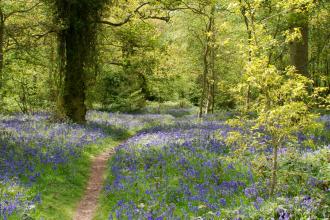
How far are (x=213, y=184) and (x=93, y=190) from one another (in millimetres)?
3483

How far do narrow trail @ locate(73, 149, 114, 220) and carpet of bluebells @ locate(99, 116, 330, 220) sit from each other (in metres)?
0.40

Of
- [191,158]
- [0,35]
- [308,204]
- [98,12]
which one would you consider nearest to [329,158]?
[308,204]

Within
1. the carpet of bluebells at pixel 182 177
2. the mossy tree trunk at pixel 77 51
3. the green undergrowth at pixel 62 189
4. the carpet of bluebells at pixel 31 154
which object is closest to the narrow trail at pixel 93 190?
the green undergrowth at pixel 62 189

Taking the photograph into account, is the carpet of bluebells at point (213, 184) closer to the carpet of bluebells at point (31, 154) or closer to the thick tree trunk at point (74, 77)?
the carpet of bluebells at point (31, 154)

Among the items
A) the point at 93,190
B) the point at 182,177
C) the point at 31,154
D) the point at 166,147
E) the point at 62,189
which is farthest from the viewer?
the point at 166,147

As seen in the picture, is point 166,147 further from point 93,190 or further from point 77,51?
point 77,51

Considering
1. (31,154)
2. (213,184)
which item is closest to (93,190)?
(31,154)

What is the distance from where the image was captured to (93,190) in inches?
423

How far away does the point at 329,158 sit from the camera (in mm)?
9078

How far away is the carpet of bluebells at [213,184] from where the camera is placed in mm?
7133

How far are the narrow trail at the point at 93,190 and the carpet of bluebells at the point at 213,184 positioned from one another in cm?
40

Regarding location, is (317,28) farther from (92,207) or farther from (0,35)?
(92,207)

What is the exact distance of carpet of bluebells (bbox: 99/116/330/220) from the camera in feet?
23.4

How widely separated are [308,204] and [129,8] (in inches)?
799
